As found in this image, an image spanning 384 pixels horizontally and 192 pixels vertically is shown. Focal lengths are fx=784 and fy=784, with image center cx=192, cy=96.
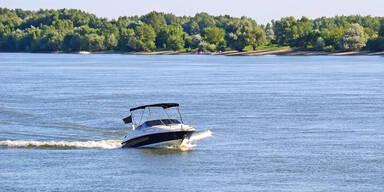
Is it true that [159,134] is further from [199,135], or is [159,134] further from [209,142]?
[199,135]

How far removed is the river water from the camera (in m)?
43.8

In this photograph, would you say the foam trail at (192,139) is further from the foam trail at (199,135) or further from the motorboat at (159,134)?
the motorboat at (159,134)

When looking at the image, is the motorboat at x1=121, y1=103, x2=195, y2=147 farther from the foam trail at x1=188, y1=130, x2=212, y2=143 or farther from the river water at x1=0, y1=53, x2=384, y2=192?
the foam trail at x1=188, y1=130, x2=212, y2=143

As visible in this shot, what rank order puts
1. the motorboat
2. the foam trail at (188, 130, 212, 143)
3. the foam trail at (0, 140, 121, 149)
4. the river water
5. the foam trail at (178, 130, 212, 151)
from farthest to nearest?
the foam trail at (188, 130, 212, 143) < the foam trail at (0, 140, 121, 149) < the foam trail at (178, 130, 212, 151) < the motorboat < the river water

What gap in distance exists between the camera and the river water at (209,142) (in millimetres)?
43781

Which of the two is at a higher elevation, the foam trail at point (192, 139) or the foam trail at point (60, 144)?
the foam trail at point (60, 144)

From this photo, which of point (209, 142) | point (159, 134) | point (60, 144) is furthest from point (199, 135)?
point (60, 144)

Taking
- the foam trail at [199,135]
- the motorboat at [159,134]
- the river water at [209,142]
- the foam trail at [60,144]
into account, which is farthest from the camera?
the foam trail at [199,135]

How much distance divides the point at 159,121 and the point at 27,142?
10.2 m

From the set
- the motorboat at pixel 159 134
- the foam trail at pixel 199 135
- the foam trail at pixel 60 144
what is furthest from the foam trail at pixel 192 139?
the foam trail at pixel 60 144

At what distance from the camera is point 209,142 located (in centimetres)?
5703

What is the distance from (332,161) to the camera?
159 ft

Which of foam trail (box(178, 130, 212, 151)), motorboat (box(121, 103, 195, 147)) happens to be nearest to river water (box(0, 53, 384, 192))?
foam trail (box(178, 130, 212, 151))

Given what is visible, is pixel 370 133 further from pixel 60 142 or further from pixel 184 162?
pixel 60 142
